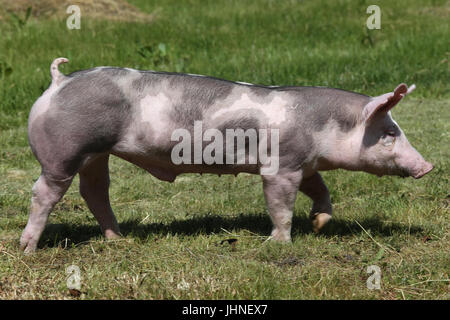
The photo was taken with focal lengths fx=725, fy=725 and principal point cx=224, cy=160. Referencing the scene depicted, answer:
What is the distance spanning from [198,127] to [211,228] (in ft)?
3.09

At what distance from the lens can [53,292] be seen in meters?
3.87

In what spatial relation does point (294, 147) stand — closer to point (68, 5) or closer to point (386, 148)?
point (386, 148)

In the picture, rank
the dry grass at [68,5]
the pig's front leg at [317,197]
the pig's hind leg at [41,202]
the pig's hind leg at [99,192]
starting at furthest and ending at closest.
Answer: the dry grass at [68,5], the pig's front leg at [317,197], the pig's hind leg at [99,192], the pig's hind leg at [41,202]

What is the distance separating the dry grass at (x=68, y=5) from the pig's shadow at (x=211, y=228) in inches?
276

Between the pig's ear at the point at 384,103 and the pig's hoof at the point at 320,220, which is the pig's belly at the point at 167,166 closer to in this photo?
the pig's hoof at the point at 320,220

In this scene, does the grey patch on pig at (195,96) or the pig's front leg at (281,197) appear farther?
the pig's front leg at (281,197)

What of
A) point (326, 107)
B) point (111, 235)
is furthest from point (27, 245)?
point (326, 107)

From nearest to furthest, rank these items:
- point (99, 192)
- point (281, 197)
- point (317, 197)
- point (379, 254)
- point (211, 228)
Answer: point (379, 254), point (281, 197), point (99, 192), point (317, 197), point (211, 228)

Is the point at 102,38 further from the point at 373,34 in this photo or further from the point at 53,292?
the point at 53,292

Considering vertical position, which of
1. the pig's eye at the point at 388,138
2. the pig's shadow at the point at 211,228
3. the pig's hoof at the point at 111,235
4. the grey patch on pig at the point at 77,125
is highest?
the grey patch on pig at the point at 77,125

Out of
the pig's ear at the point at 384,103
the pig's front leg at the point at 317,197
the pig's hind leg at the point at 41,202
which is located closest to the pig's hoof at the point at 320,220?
the pig's front leg at the point at 317,197

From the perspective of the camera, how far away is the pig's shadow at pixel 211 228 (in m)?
4.88

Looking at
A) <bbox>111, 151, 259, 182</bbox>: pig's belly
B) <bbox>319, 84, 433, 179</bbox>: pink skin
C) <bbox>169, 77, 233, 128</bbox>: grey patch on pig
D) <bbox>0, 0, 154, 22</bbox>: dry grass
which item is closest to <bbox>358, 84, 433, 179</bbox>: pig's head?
<bbox>319, 84, 433, 179</bbox>: pink skin

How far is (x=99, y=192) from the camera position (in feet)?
15.9
